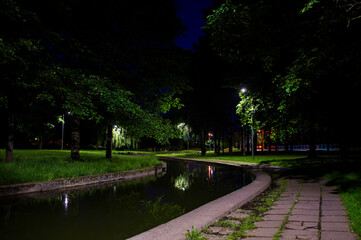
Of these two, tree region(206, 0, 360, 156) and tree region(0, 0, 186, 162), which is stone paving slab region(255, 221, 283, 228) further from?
tree region(0, 0, 186, 162)

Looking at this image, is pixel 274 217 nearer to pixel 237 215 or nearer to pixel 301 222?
pixel 301 222

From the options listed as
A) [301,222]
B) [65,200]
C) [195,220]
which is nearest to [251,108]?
[301,222]

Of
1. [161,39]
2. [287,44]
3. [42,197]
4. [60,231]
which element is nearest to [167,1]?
[161,39]

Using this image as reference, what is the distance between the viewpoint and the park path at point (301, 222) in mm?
3570

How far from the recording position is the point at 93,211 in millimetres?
6430

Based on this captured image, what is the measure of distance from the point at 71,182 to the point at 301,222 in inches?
365

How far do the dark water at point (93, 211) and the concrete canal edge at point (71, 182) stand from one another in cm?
49

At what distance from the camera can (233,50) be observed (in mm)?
9797

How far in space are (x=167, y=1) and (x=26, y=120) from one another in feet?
41.4

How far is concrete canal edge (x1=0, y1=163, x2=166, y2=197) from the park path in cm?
766

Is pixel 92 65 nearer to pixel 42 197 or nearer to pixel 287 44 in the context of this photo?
pixel 42 197

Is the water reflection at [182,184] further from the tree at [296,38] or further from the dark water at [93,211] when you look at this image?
the tree at [296,38]

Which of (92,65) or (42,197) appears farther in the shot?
(92,65)

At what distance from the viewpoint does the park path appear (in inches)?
141
